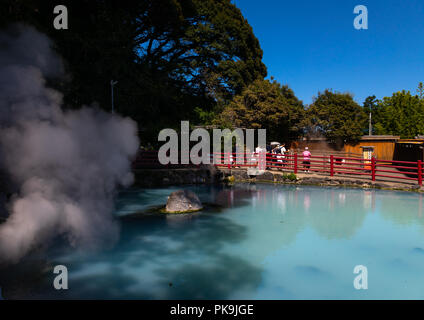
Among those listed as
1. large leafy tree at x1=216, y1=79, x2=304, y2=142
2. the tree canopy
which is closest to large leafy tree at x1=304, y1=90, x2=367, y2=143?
large leafy tree at x1=216, y1=79, x2=304, y2=142

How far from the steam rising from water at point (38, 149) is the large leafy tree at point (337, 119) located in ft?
73.6

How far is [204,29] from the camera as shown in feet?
78.5

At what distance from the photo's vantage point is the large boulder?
377 inches

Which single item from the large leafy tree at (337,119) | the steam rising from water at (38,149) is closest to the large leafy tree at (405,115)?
the large leafy tree at (337,119)

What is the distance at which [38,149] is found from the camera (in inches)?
194

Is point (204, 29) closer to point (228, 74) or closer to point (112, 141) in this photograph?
point (228, 74)

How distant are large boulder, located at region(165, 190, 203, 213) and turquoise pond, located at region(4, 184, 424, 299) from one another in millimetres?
442

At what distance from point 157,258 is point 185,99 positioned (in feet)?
69.0

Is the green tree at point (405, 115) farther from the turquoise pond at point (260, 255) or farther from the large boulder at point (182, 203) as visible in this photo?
the large boulder at point (182, 203)

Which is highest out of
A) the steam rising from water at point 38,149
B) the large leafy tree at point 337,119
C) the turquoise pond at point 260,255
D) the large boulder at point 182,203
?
the large leafy tree at point 337,119

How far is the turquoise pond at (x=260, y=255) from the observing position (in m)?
4.53

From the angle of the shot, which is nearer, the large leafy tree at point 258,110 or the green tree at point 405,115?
the large leafy tree at point 258,110

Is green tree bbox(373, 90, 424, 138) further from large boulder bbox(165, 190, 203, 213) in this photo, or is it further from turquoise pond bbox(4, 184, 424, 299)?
large boulder bbox(165, 190, 203, 213)
